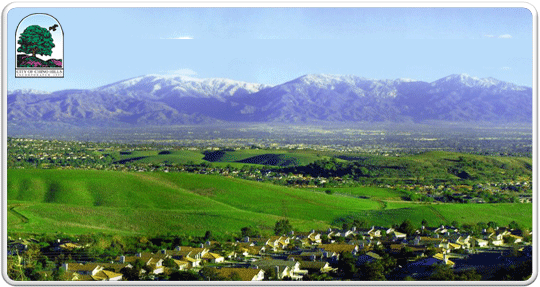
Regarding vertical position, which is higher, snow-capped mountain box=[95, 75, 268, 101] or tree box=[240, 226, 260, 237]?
snow-capped mountain box=[95, 75, 268, 101]

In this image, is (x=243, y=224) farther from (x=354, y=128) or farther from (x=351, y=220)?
(x=354, y=128)

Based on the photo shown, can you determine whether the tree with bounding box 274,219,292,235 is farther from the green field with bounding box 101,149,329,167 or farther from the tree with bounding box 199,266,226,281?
the green field with bounding box 101,149,329,167

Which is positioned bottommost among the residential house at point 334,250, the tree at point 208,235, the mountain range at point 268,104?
the tree at point 208,235

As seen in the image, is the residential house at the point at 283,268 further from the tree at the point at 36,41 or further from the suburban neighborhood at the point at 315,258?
the tree at the point at 36,41

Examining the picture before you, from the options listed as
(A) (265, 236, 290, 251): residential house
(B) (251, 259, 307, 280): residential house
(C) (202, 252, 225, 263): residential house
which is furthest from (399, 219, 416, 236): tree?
(C) (202, 252, 225, 263): residential house

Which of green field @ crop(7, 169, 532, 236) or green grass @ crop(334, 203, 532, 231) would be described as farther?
green grass @ crop(334, 203, 532, 231)

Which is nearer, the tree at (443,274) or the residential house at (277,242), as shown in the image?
the tree at (443,274)

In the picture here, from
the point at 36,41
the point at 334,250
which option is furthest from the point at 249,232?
the point at 36,41

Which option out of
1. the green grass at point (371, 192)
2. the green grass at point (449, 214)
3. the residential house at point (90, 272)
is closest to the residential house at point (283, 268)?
the residential house at point (90, 272)
